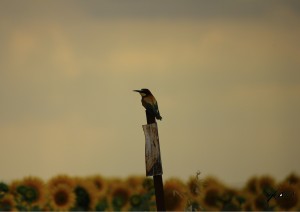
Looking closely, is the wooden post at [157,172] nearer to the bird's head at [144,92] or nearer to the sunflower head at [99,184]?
the bird's head at [144,92]

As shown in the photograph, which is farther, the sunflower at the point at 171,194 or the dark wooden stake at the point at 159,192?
the sunflower at the point at 171,194

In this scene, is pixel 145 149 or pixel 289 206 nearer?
pixel 145 149

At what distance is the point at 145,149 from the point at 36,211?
20.3 ft

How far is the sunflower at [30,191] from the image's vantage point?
17.6 meters

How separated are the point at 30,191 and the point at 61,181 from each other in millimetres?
654

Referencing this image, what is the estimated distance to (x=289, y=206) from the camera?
1773 cm

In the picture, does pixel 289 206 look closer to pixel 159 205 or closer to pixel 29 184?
pixel 29 184

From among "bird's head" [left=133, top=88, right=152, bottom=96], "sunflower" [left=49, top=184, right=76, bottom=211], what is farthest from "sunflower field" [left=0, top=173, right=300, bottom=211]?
"bird's head" [left=133, top=88, right=152, bottom=96]

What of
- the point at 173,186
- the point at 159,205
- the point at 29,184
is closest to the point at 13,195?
the point at 29,184

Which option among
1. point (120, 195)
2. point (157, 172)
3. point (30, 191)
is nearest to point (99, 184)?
point (120, 195)

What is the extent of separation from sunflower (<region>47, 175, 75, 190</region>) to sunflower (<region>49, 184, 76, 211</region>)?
2.1 inches

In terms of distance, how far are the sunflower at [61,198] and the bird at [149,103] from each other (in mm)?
5830

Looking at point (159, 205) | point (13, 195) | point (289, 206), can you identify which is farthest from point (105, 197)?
point (159, 205)

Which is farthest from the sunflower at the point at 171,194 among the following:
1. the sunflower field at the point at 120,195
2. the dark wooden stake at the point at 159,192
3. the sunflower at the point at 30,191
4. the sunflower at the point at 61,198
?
the dark wooden stake at the point at 159,192
